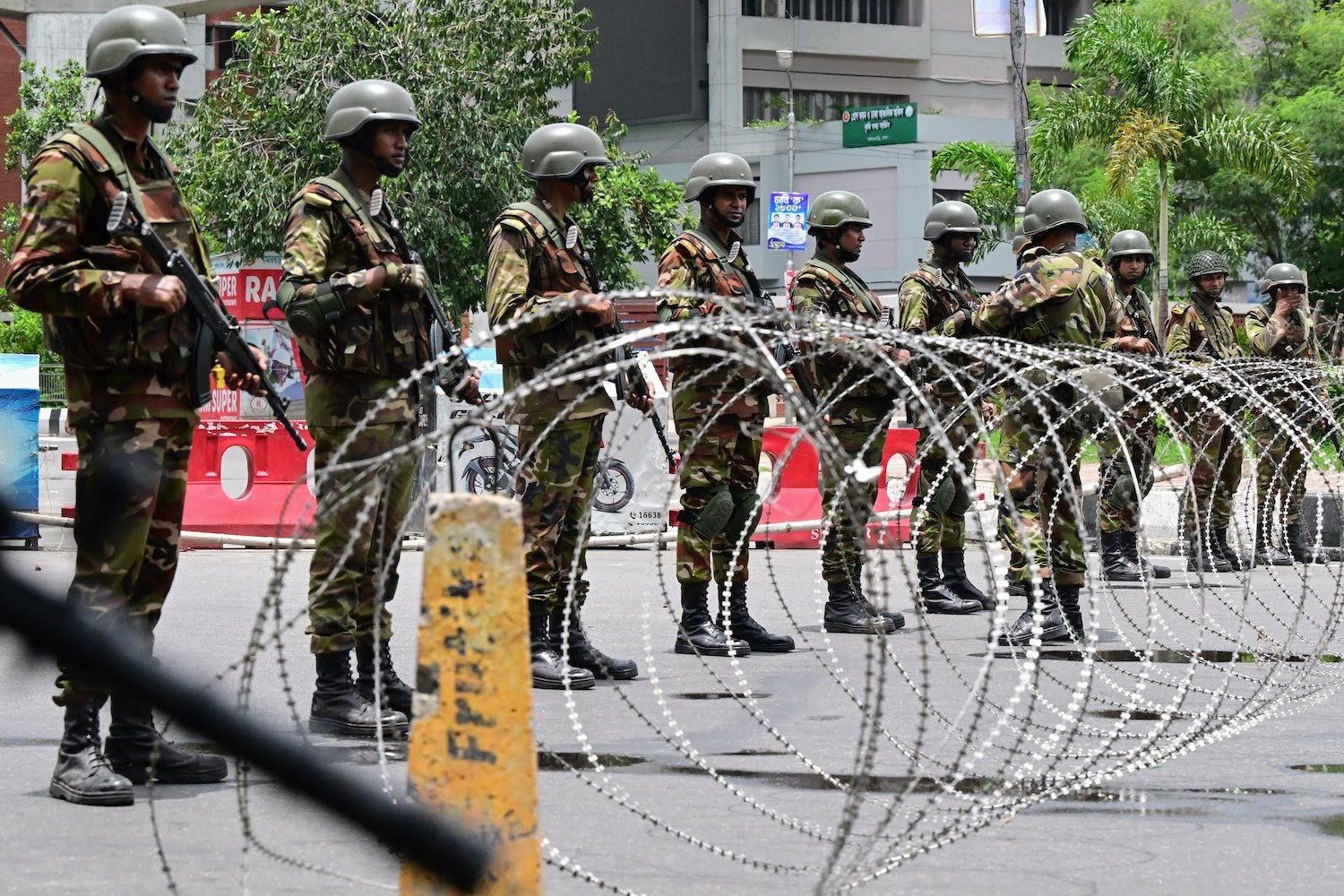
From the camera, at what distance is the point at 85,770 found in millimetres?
4805

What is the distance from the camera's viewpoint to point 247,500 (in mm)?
14195

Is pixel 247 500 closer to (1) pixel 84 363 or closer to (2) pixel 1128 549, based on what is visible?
(2) pixel 1128 549

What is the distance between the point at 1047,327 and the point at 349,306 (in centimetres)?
389

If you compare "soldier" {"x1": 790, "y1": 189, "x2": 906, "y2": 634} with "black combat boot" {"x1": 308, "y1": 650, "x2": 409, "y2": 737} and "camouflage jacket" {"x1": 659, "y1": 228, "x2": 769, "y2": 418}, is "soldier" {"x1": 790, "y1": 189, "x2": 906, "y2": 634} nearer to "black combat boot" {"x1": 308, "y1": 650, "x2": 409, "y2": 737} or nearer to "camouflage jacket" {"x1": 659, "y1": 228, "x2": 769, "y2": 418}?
"camouflage jacket" {"x1": 659, "y1": 228, "x2": 769, "y2": 418}

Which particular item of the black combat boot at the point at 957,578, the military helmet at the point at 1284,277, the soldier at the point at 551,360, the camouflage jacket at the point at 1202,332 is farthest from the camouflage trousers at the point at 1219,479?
the soldier at the point at 551,360

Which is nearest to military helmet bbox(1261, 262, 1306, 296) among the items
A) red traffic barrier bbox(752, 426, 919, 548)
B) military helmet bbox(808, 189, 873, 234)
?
red traffic barrier bbox(752, 426, 919, 548)

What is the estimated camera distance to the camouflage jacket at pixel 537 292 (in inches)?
273

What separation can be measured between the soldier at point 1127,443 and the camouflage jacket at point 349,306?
17.1ft

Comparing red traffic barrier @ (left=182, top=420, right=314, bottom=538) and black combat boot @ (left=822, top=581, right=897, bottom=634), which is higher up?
red traffic barrier @ (left=182, top=420, right=314, bottom=538)

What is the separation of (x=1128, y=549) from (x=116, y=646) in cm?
1238

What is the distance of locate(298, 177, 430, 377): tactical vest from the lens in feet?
19.3

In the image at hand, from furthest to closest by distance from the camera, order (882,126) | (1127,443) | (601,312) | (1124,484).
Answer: (882,126) → (1127,443) → (1124,484) → (601,312)

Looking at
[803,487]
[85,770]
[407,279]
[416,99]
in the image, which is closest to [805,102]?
[416,99]

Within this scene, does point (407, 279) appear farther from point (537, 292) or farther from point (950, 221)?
point (950, 221)
